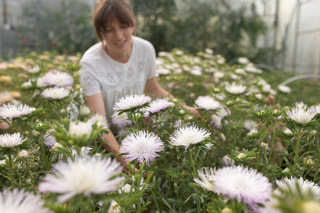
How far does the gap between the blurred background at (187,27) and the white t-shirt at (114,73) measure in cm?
313

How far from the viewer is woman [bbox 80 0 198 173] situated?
1123mm

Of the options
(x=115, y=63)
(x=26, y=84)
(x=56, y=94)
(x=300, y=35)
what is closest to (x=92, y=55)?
(x=115, y=63)

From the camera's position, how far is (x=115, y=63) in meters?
1.36

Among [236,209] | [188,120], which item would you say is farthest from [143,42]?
[236,209]

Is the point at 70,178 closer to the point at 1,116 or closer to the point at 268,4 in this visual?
the point at 1,116

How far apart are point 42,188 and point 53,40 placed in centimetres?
536

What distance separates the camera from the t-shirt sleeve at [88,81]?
116cm

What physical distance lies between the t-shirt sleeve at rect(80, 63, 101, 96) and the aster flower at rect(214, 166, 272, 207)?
0.91 m

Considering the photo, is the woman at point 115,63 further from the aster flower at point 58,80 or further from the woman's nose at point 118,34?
the aster flower at point 58,80

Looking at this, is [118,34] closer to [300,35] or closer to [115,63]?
[115,63]

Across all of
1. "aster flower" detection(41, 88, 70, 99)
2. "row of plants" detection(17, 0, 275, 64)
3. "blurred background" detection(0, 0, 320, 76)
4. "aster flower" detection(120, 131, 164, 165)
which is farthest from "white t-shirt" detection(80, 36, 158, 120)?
"row of plants" detection(17, 0, 275, 64)

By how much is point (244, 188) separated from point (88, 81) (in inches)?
39.0

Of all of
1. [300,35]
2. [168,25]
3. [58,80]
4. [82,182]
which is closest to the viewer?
[82,182]

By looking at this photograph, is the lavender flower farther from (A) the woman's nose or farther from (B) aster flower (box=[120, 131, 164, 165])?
A: (A) the woman's nose
